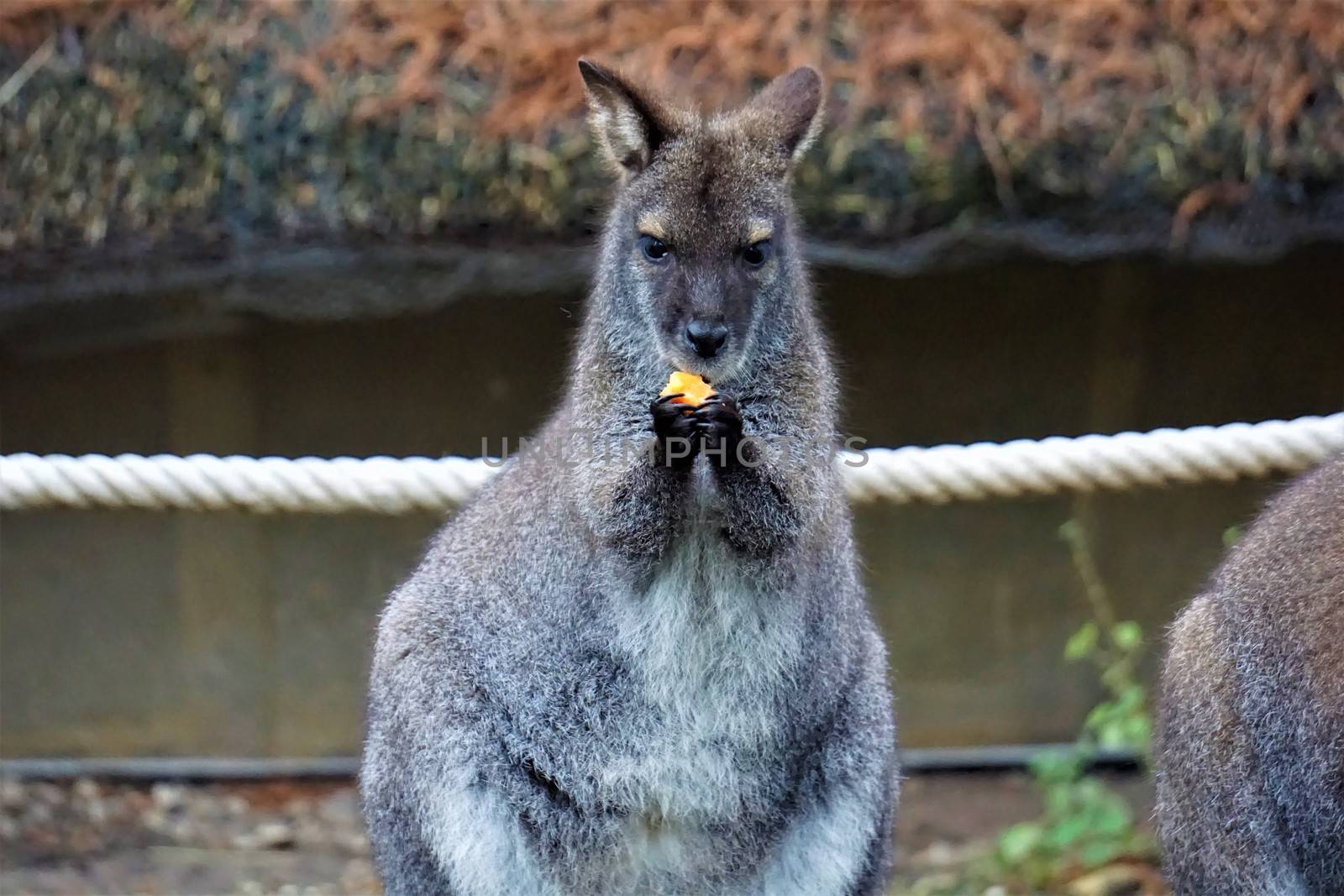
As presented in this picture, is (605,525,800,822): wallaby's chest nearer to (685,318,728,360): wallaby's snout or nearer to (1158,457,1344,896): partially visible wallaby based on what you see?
(685,318,728,360): wallaby's snout

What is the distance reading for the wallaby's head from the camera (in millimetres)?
2742

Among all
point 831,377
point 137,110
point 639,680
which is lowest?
point 639,680

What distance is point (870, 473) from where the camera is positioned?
3559 mm

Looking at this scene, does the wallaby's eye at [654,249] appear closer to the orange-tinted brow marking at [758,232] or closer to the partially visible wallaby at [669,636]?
the partially visible wallaby at [669,636]

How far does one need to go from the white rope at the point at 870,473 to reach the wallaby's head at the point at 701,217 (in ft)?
2.53

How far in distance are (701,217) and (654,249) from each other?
0.11m

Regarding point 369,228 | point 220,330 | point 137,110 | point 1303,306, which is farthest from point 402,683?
point 1303,306

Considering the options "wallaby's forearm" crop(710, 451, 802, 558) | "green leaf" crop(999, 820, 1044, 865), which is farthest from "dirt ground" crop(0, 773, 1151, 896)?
"wallaby's forearm" crop(710, 451, 802, 558)

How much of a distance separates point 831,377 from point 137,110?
261 cm

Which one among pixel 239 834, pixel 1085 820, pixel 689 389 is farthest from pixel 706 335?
pixel 239 834

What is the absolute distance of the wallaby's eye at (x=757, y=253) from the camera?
9.20ft

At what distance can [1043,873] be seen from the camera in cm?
441

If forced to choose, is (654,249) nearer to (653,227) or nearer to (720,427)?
(653,227)

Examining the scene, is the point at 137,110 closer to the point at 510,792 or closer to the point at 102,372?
A: the point at 102,372
